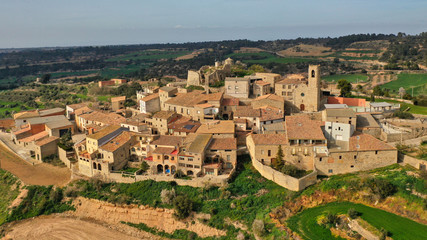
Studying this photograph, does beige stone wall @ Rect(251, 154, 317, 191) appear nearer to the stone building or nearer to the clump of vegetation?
the stone building

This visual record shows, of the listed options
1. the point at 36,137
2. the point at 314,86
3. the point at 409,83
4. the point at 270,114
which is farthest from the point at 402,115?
the point at 36,137

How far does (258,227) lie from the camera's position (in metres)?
23.0

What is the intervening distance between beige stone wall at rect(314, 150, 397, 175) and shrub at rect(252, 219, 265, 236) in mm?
6861

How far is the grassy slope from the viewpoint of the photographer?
3103 centimetres

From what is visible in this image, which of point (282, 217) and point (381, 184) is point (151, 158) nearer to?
point (282, 217)

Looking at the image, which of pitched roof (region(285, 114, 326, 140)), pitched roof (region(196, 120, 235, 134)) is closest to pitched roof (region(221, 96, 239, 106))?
pitched roof (region(196, 120, 235, 134))

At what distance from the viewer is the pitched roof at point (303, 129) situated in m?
27.8

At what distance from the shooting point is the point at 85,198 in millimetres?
30484

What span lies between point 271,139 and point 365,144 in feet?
24.2

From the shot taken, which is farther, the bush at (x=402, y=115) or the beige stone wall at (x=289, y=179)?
the bush at (x=402, y=115)

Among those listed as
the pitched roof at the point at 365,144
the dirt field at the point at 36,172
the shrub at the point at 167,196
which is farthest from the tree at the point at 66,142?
the pitched roof at the point at 365,144

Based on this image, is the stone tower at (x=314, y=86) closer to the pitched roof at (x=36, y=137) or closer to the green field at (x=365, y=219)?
the green field at (x=365, y=219)

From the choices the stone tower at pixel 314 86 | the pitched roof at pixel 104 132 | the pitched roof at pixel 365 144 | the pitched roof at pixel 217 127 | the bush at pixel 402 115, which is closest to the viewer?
the pitched roof at pixel 365 144

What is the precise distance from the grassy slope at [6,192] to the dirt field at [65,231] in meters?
2.57
